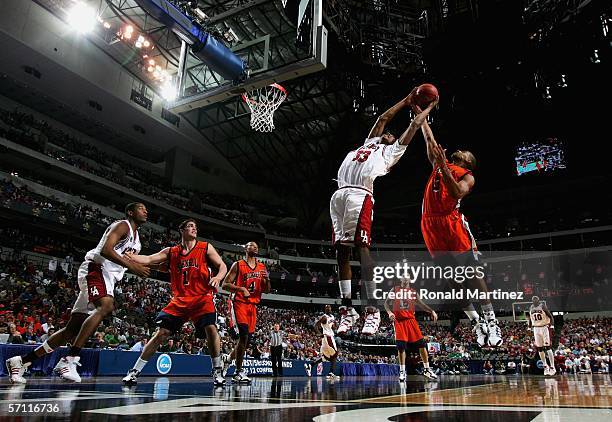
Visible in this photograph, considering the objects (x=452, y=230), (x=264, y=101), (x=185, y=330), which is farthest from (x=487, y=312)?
(x=185, y=330)

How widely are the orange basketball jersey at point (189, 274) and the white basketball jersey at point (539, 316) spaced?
9.82 m

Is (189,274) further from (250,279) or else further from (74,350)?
(250,279)

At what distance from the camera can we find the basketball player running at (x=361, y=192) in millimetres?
4871

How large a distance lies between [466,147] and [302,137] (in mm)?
11149

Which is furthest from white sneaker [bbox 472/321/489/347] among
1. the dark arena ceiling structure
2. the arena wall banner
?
the arena wall banner

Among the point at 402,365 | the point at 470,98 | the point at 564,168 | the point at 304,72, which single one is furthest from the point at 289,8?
the point at 564,168

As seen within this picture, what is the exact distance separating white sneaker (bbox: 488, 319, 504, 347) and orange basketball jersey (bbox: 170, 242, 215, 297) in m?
3.21

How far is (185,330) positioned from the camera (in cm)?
1628

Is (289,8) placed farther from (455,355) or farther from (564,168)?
(564,168)

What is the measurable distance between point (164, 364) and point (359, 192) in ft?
28.1

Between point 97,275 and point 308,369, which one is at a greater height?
point 97,275

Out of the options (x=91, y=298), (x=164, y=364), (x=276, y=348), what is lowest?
(x=164, y=364)

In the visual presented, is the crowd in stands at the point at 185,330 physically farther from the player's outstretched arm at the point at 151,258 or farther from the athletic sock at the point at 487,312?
the athletic sock at the point at 487,312

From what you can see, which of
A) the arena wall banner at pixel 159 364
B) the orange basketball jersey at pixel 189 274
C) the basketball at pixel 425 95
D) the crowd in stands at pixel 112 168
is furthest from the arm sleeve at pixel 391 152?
the crowd in stands at pixel 112 168
